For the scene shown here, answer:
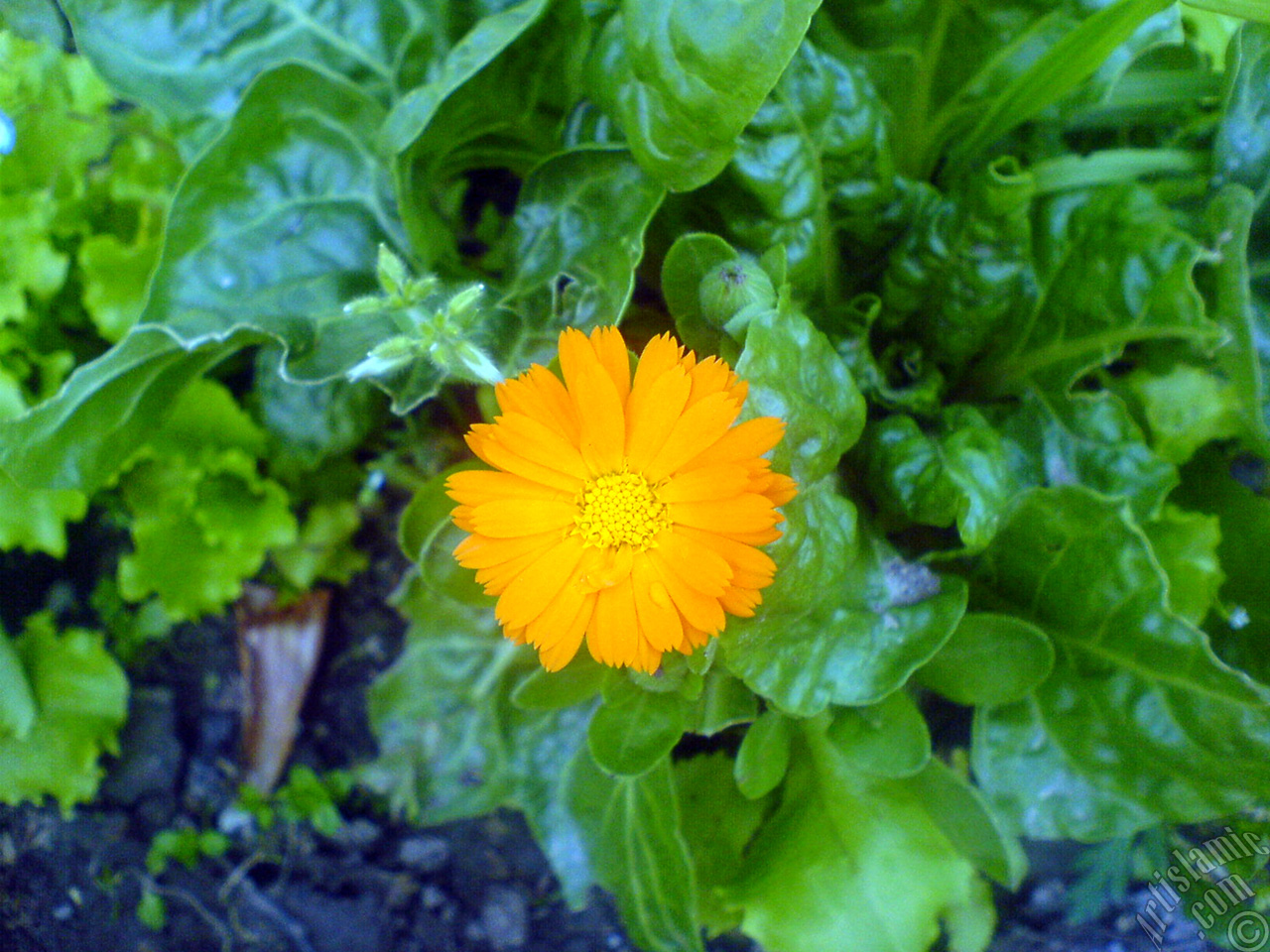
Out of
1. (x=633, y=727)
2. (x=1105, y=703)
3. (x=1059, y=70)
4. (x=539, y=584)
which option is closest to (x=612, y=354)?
(x=539, y=584)

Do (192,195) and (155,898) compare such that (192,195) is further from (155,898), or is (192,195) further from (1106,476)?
(1106,476)

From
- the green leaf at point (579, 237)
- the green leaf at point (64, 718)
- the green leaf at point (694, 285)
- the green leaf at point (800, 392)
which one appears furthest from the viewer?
the green leaf at point (64, 718)

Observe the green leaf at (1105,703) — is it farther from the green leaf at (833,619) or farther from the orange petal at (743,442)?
the orange petal at (743,442)

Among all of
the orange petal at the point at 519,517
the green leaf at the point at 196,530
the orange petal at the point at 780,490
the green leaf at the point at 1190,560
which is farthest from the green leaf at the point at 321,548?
the green leaf at the point at 1190,560

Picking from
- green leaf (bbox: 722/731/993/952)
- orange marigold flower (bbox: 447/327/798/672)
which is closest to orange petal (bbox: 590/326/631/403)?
orange marigold flower (bbox: 447/327/798/672)

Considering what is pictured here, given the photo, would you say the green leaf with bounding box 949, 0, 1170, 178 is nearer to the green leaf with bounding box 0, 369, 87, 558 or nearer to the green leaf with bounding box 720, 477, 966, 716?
the green leaf with bounding box 720, 477, 966, 716
